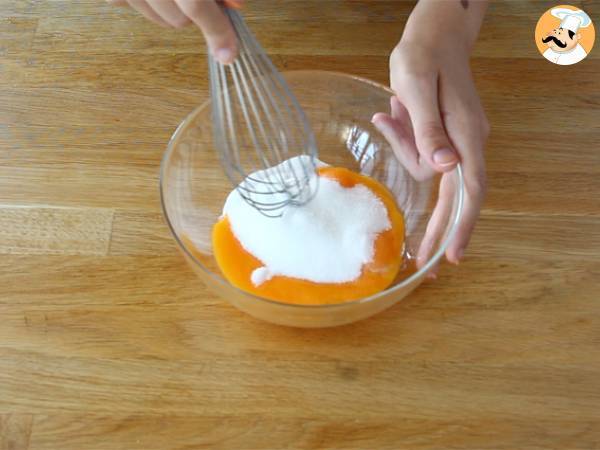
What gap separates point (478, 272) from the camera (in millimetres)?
754

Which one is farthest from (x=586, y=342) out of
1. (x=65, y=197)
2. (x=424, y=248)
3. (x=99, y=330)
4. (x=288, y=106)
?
(x=65, y=197)

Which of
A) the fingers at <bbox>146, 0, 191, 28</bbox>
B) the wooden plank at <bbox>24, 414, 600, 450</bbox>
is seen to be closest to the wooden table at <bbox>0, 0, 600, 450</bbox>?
the wooden plank at <bbox>24, 414, 600, 450</bbox>

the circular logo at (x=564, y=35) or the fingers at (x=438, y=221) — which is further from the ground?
the circular logo at (x=564, y=35)

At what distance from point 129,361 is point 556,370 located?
1.48ft

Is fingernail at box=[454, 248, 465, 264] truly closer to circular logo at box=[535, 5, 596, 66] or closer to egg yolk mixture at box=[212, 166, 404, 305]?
egg yolk mixture at box=[212, 166, 404, 305]

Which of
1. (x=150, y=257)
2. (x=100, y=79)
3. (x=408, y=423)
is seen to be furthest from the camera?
(x=100, y=79)

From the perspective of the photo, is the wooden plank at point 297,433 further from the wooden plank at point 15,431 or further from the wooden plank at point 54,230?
the wooden plank at point 54,230

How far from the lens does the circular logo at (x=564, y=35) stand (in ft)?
3.07

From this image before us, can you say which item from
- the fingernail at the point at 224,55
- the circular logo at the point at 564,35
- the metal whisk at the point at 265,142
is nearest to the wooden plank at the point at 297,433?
the metal whisk at the point at 265,142

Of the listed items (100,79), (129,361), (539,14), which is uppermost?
(539,14)

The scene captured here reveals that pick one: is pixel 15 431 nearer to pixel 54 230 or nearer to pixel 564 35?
pixel 54 230

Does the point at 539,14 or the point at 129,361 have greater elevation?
the point at 539,14

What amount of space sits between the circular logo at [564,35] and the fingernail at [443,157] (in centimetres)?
36

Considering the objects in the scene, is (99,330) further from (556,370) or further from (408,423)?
(556,370)
